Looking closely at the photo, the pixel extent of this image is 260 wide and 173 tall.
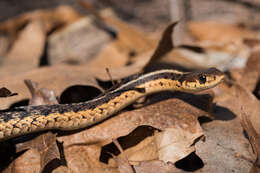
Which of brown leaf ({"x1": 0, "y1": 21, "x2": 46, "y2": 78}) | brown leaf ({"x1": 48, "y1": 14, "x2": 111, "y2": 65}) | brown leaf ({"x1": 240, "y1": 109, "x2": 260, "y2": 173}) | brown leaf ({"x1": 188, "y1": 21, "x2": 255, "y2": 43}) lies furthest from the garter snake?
brown leaf ({"x1": 188, "y1": 21, "x2": 255, "y2": 43})

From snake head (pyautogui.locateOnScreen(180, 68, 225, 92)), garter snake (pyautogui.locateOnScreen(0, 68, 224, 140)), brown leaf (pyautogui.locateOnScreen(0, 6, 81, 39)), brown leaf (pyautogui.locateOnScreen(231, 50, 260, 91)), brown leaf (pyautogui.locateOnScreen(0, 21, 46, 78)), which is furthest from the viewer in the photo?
brown leaf (pyautogui.locateOnScreen(0, 6, 81, 39))

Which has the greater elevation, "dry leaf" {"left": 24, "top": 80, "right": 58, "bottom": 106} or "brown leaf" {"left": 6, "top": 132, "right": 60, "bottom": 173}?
"dry leaf" {"left": 24, "top": 80, "right": 58, "bottom": 106}

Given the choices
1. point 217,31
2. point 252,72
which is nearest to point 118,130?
point 252,72

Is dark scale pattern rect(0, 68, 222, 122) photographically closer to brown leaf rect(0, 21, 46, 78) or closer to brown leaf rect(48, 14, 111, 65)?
brown leaf rect(0, 21, 46, 78)

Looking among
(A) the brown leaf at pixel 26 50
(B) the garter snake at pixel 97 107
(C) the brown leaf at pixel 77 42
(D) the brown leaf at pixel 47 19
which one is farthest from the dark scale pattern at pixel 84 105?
(D) the brown leaf at pixel 47 19

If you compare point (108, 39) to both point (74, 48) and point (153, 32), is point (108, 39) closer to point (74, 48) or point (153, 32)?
point (74, 48)

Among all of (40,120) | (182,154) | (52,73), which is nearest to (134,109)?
(182,154)

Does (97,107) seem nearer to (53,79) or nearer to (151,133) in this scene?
(151,133)
